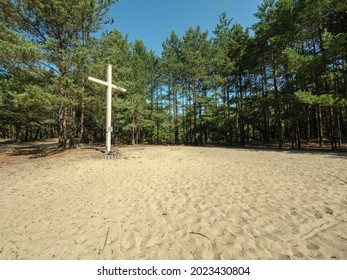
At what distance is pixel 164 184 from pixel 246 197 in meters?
2.40

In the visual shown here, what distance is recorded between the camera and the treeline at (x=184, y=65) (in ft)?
32.9

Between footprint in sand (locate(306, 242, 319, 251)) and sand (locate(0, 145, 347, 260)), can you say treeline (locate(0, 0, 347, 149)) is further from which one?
footprint in sand (locate(306, 242, 319, 251))

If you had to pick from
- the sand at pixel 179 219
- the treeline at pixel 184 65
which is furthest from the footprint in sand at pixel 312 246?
the treeline at pixel 184 65

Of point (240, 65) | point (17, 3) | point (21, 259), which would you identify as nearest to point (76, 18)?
point (17, 3)

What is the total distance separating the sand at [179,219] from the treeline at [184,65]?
8.17 meters

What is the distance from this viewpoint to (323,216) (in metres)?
2.87

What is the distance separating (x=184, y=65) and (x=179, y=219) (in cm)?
2251

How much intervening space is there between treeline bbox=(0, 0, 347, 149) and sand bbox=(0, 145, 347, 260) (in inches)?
322

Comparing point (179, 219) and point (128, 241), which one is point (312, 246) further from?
point (128, 241)

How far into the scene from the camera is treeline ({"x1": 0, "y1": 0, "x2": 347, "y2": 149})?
1002 centimetres

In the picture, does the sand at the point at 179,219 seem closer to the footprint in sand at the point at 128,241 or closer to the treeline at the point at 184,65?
the footprint in sand at the point at 128,241

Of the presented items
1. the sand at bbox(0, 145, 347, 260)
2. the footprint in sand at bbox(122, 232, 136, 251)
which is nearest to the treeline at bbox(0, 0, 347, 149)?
the sand at bbox(0, 145, 347, 260)

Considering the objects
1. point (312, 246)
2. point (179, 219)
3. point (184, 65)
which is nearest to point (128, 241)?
point (179, 219)

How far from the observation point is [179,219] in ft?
9.84
